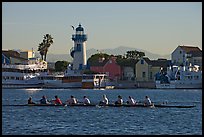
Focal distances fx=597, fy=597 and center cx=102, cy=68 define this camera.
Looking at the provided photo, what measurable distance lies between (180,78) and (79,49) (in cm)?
2665

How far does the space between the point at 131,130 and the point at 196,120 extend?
30.4 feet

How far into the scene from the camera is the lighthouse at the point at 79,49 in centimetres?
15300

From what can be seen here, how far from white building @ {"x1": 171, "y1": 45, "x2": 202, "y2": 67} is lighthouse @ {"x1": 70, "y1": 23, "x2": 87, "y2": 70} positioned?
24.2 meters

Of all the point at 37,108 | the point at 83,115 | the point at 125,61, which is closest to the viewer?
the point at 83,115

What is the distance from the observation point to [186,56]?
505 ft

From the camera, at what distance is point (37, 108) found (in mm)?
55469

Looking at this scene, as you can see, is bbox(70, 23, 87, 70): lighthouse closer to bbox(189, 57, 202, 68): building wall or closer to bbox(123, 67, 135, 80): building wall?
bbox(123, 67, 135, 80): building wall

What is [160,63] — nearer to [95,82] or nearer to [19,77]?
[95,82]

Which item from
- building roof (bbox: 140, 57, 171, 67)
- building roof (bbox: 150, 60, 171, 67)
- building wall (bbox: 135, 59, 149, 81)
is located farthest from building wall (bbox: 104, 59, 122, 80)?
building roof (bbox: 150, 60, 171, 67)

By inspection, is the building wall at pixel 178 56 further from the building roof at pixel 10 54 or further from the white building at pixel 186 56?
the building roof at pixel 10 54

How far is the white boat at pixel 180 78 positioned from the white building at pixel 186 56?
3.59m

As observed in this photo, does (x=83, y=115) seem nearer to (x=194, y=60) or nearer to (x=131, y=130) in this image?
(x=131, y=130)

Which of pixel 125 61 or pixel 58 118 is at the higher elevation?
pixel 125 61

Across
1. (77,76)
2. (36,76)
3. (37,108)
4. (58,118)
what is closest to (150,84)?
(77,76)
